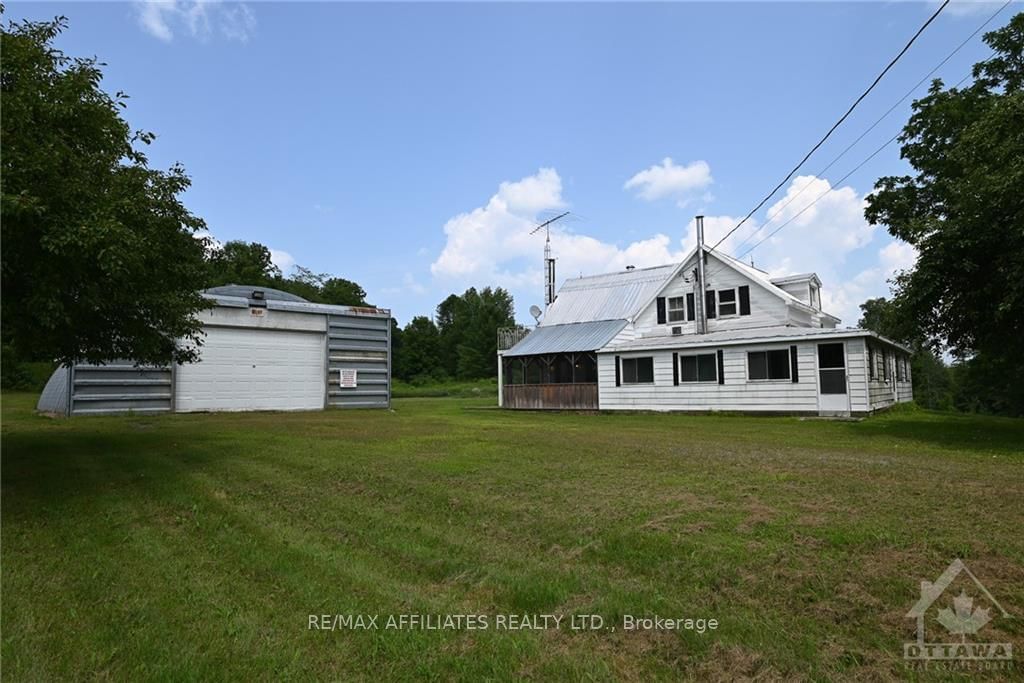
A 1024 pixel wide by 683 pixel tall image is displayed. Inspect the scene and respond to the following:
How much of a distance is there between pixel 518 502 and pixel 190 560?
2879 mm

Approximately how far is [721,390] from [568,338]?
26.3 feet

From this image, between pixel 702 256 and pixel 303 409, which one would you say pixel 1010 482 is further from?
pixel 303 409

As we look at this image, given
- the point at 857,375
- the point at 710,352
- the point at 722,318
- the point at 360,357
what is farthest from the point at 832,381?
the point at 360,357

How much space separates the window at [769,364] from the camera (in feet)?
62.3

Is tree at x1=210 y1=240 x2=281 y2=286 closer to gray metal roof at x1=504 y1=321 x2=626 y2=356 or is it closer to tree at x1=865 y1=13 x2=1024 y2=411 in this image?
gray metal roof at x1=504 y1=321 x2=626 y2=356

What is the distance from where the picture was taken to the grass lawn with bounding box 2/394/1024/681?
2.89 meters

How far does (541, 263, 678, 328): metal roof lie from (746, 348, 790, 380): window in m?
7.50

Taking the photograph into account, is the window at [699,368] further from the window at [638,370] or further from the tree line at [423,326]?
the tree line at [423,326]

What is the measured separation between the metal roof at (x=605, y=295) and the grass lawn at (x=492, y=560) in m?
20.1

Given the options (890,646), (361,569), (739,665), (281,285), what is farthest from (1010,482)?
(281,285)

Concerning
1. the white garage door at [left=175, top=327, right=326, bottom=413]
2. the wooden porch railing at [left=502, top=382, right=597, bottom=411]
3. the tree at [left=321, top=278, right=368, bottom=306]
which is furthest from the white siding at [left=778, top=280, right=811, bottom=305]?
the tree at [left=321, top=278, right=368, bottom=306]

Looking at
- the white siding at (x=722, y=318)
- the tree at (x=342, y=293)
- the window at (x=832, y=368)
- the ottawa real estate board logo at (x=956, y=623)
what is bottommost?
the ottawa real estate board logo at (x=956, y=623)

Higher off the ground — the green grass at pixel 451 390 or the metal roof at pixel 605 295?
the metal roof at pixel 605 295

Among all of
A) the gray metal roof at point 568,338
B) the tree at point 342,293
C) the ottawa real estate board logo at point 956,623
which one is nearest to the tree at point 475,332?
the tree at point 342,293
